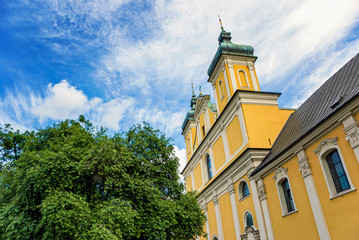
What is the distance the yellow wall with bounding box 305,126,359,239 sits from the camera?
31.5ft

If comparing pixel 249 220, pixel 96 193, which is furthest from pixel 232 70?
pixel 96 193

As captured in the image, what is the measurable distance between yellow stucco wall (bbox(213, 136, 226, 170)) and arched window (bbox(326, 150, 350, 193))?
10451mm

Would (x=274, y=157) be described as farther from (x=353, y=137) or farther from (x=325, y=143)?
(x=353, y=137)

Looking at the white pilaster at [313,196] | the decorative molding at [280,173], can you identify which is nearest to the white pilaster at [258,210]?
the decorative molding at [280,173]

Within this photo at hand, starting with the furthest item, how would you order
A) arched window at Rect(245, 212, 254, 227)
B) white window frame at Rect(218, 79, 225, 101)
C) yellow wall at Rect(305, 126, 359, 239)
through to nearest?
1. white window frame at Rect(218, 79, 225, 101)
2. arched window at Rect(245, 212, 254, 227)
3. yellow wall at Rect(305, 126, 359, 239)

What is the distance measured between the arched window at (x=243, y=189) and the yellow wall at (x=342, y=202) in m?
6.55

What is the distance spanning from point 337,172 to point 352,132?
1851 millimetres

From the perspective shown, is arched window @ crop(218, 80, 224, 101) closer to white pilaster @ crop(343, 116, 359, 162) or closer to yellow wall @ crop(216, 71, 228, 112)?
yellow wall @ crop(216, 71, 228, 112)

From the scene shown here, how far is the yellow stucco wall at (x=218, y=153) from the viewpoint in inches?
850

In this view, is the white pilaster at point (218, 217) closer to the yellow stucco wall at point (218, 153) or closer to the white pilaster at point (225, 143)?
the yellow stucco wall at point (218, 153)

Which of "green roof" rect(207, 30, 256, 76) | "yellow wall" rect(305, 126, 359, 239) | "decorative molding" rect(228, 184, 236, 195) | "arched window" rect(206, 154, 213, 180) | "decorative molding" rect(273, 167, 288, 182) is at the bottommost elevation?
"yellow wall" rect(305, 126, 359, 239)

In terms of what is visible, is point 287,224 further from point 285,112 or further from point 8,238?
point 8,238

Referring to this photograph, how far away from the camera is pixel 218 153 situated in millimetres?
22391

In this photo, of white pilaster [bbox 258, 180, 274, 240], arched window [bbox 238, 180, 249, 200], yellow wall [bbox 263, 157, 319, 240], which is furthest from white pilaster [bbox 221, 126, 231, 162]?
yellow wall [bbox 263, 157, 319, 240]
